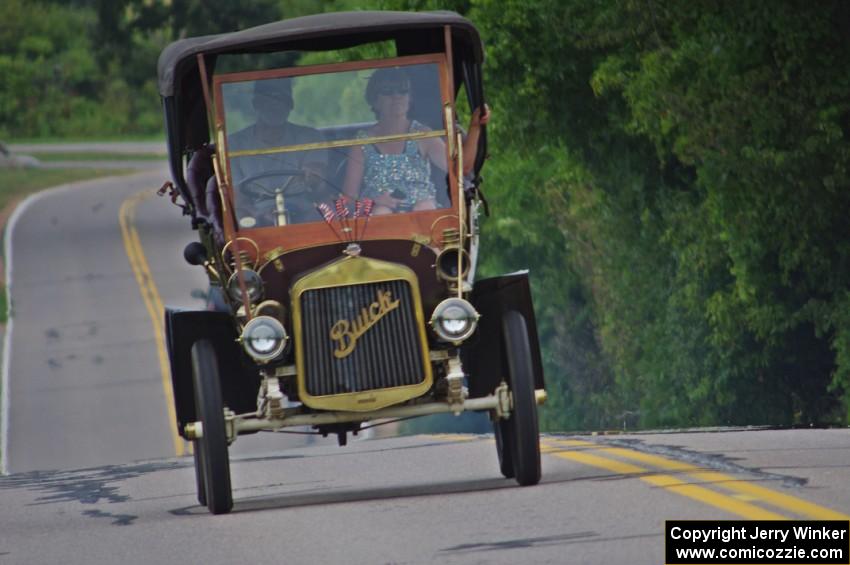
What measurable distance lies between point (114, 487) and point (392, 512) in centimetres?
409

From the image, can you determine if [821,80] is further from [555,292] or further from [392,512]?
[555,292]

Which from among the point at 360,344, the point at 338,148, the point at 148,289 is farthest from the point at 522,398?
the point at 148,289

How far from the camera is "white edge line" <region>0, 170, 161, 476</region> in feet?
148

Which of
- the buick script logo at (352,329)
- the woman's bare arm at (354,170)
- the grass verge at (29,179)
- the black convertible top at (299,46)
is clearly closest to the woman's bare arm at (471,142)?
the black convertible top at (299,46)

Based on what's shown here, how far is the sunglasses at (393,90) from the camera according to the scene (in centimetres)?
1269

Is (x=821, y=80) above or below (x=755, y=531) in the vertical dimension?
above

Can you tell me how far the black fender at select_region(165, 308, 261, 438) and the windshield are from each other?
26.2 inches

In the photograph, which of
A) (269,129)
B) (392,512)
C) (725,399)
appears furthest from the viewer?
(725,399)

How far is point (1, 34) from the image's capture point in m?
100

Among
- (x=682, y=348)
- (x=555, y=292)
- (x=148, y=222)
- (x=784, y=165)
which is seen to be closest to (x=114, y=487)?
(x=784, y=165)

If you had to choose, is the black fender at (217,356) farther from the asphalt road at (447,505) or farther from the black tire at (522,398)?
the black tire at (522,398)

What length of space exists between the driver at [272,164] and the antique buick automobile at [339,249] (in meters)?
0.01

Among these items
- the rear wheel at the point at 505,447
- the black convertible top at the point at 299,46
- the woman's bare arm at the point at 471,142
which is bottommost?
the rear wheel at the point at 505,447

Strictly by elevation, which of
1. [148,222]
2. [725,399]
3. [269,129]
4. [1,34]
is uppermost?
[1,34]
